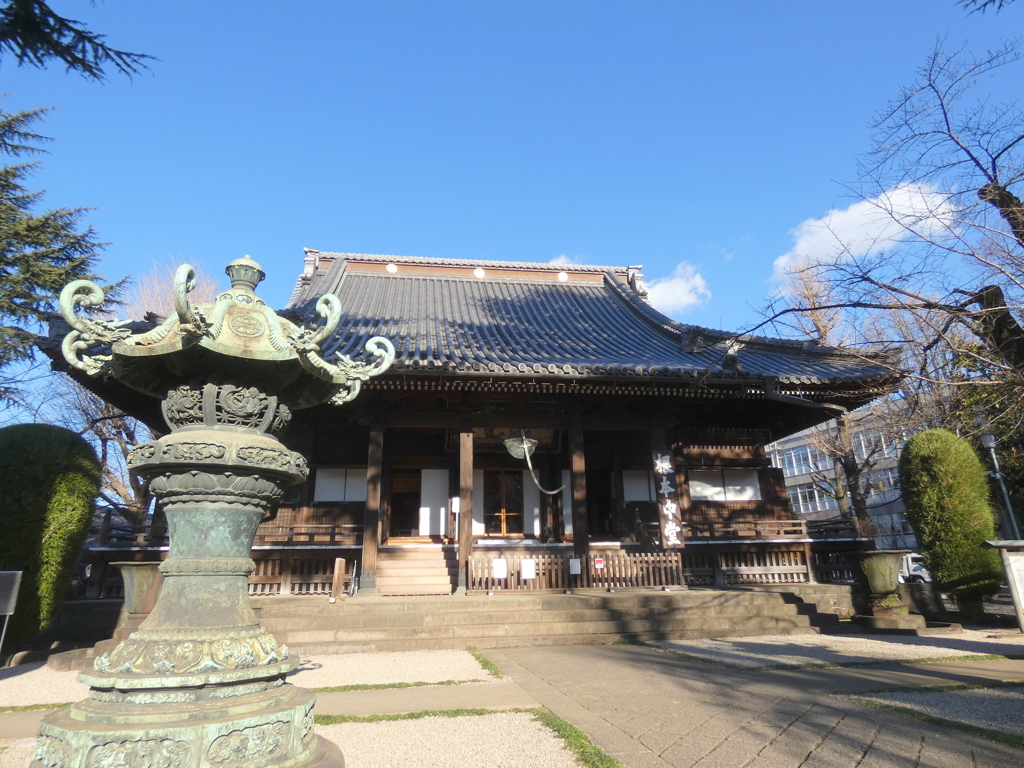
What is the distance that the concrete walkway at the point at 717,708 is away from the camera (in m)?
3.30

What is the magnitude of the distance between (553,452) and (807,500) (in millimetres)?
31307

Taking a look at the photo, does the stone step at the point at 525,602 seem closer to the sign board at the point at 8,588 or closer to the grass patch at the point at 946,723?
the sign board at the point at 8,588

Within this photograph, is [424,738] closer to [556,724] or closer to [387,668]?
[556,724]

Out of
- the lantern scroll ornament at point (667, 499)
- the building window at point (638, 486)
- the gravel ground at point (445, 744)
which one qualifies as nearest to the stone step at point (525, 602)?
the lantern scroll ornament at point (667, 499)

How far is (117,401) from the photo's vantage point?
31.9 ft

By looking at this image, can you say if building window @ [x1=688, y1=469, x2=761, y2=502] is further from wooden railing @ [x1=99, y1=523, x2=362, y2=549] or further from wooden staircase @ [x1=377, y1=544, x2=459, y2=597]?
wooden railing @ [x1=99, y1=523, x2=362, y2=549]

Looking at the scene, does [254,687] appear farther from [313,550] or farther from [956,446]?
[956,446]

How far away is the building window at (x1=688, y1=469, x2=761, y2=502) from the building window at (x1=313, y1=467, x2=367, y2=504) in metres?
7.49

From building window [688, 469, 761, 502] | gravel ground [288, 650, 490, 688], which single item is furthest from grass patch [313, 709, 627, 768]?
building window [688, 469, 761, 502]

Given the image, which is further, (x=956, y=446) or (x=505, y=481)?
(x=505, y=481)

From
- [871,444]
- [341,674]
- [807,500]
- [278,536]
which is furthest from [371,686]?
[807,500]

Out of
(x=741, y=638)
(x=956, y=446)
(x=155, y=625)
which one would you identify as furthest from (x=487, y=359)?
(x=956, y=446)

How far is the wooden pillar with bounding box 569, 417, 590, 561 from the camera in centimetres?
1002

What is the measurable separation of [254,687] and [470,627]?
571 centimetres
